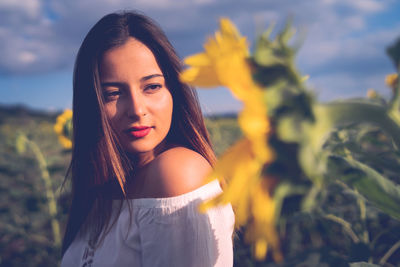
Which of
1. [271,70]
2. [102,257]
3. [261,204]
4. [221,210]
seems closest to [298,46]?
[271,70]

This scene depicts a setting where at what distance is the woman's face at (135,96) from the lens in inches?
61.1

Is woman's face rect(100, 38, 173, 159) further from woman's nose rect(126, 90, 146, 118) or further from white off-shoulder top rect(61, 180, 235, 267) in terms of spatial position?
white off-shoulder top rect(61, 180, 235, 267)

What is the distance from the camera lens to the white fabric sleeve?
4.20 ft

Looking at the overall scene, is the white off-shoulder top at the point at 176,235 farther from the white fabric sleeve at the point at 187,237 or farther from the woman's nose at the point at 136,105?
the woman's nose at the point at 136,105

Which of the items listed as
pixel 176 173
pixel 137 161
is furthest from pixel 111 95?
pixel 176 173

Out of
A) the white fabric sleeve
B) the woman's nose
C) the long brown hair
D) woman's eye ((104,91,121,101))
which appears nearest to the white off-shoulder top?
the white fabric sleeve

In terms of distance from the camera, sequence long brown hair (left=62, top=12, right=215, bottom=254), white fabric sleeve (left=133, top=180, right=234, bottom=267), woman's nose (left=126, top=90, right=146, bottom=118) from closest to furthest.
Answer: white fabric sleeve (left=133, top=180, right=234, bottom=267)
woman's nose (left=126, top=90, right=146, bottom=118)
long brown hair (left=62, top=12, right=215, bottom=254)

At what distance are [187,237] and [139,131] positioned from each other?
543 mm

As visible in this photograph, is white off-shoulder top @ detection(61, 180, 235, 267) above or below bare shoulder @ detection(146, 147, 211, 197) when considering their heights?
below

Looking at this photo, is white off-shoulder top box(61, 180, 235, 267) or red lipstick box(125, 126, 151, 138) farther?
red lipstick box(125, 126, 151, 138)

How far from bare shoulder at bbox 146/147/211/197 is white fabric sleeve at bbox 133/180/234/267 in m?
0.05

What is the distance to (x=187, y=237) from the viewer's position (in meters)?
1.30

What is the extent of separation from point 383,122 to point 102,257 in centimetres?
134

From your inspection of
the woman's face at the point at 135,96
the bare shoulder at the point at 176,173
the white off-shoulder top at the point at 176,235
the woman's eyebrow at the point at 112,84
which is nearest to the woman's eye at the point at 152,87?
the woman's face at the point at 135,96
